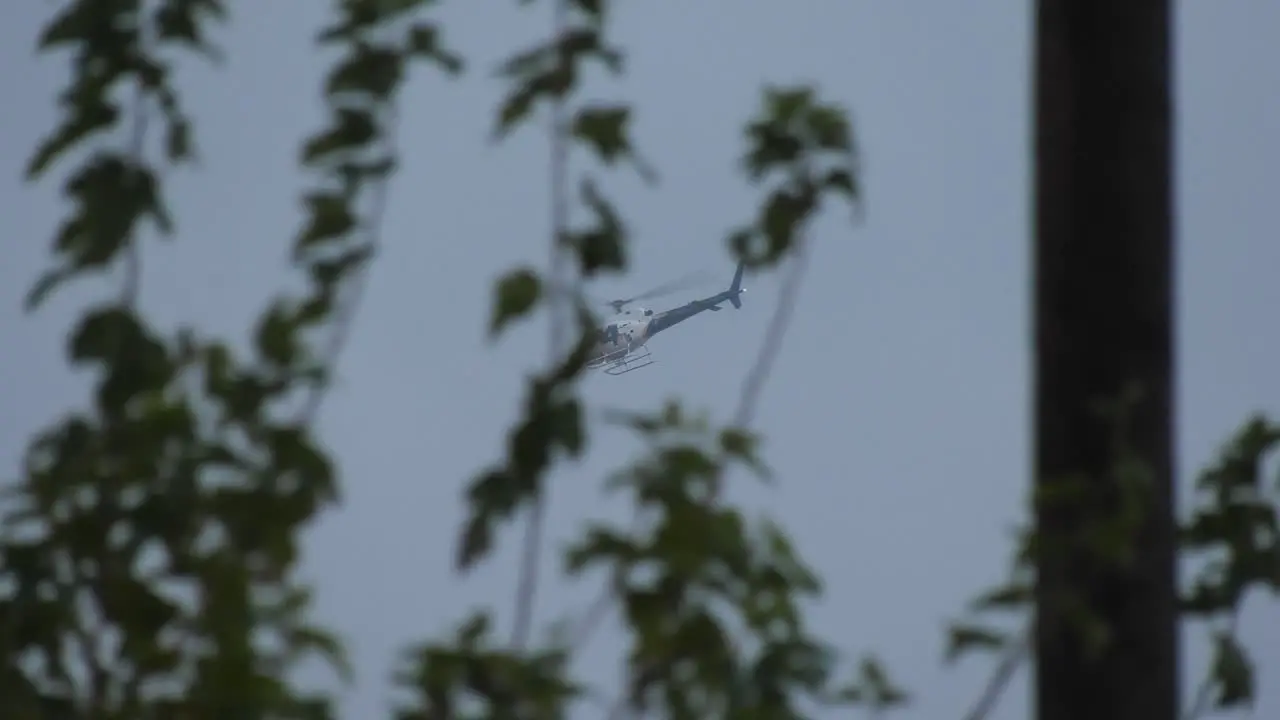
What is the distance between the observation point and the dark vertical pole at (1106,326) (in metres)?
1.40

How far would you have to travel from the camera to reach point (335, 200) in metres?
1.72

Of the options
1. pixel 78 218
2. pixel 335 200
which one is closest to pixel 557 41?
pixel 335 200

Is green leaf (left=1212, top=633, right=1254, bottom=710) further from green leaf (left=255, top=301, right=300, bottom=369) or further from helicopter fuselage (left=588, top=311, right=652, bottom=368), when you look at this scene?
green leaf (left=255, top=301, right=300, bottom=369)

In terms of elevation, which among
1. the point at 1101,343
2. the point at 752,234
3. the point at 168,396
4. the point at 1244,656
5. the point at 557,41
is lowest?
the point at 1244,656

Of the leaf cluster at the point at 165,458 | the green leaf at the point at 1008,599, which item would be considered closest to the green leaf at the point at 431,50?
the leaf cluster at the point at 165,458

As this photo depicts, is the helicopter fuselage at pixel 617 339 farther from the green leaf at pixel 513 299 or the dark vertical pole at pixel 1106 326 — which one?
the dark vertical pole at pixel 1106 326

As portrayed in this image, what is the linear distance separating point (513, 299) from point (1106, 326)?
0.59 m

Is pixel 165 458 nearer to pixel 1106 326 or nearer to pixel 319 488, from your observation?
pixel 319 488

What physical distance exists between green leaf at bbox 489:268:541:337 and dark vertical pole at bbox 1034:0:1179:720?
514 mm

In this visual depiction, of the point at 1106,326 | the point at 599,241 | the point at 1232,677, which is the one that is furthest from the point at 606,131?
A: the point at 1232,677

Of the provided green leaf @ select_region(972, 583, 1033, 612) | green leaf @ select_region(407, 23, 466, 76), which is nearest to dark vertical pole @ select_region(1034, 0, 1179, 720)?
green leaf @ select_region(972, 583, 1033, 612)

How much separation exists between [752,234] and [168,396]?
0.62 metres

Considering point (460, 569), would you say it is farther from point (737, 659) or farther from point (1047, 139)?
point (1047, 139)

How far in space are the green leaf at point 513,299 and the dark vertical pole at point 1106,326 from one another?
20.2 inches
